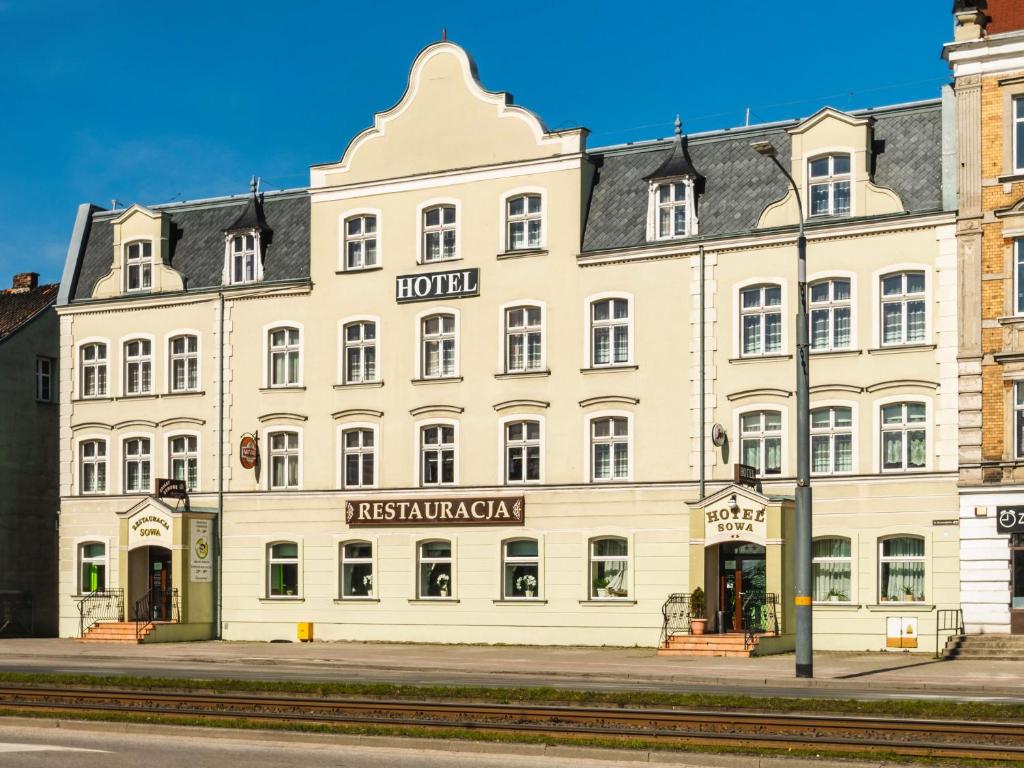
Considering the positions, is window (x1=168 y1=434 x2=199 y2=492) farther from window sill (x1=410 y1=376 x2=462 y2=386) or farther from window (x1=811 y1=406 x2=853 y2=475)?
window (x1=811 y1=406 x2=853 y2=475)

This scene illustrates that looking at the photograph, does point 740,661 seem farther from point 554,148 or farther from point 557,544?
point 554,148

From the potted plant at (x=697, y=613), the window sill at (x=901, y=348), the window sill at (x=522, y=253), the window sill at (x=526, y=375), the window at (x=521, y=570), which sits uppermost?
the window sill at (x=522, y=253)

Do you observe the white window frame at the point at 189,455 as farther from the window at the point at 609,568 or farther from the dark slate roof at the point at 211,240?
the window at the point at 609,568

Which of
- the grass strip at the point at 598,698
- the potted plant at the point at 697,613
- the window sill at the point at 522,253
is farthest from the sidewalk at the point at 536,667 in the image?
the window sill at the point at 522,253

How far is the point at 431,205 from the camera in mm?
45688

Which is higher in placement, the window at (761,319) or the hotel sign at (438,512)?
the window at (761,319)

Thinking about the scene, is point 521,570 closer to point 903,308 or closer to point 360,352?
point 360,352

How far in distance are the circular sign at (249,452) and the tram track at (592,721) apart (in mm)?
21710

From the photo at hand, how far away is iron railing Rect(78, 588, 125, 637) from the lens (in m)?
48.7

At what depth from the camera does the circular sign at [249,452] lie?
4750 cm

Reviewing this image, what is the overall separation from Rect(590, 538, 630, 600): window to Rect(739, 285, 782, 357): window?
20.6 feet

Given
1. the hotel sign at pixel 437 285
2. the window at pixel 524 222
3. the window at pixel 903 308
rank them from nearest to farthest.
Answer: the window at pixel 903 308
the window at pixel 524 222
the hotel sign at pixel 437 285

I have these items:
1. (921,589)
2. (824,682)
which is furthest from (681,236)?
(824,682)

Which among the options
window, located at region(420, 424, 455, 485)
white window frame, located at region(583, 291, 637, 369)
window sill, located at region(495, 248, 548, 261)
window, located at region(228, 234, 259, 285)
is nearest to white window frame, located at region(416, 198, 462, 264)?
window sill, located at region(495, 248, 548, 261)
